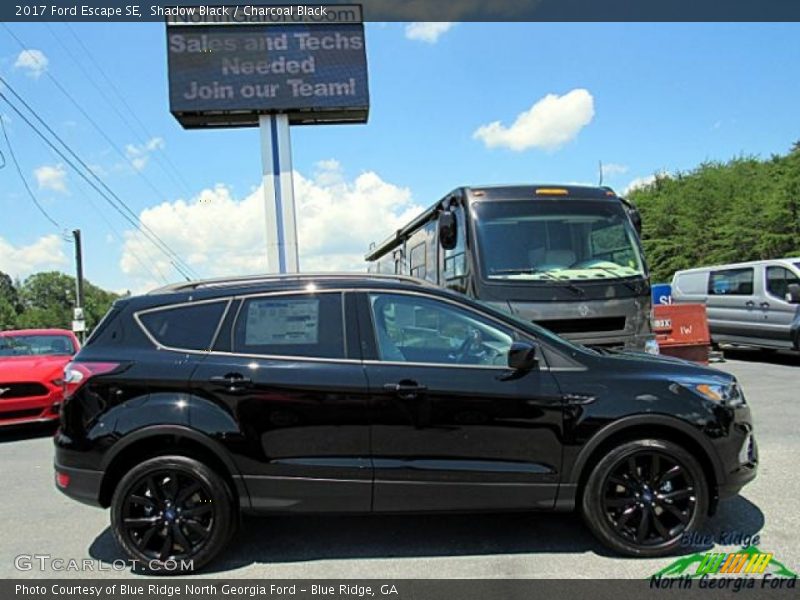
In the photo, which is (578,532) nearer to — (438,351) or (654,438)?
(654,438)

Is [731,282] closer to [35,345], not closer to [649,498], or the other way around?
[649,498]

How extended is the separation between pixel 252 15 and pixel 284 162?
3.74m

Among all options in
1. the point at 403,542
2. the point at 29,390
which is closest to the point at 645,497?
the point at 403,542

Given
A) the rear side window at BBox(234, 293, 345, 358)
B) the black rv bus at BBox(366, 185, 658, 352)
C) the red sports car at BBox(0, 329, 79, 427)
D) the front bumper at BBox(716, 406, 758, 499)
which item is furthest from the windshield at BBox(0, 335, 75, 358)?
the front bumper at BBox(716, 406, 758, 499)

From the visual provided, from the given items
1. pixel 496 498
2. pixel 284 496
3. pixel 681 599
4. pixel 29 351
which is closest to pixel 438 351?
pixel 496 498

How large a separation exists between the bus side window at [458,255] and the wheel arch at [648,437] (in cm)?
400

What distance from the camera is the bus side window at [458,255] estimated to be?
769cm

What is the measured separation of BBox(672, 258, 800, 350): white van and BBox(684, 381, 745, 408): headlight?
30.1ft

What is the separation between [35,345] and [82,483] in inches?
269

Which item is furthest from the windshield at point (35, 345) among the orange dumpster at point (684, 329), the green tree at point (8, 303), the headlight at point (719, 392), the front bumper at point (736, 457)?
the green tree at point (8, 303)

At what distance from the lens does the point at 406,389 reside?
3.75 meters

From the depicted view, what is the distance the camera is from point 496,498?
12.3ft

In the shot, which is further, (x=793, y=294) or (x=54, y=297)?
(x=54, y=297)

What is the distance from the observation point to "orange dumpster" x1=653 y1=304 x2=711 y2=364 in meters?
10.5
